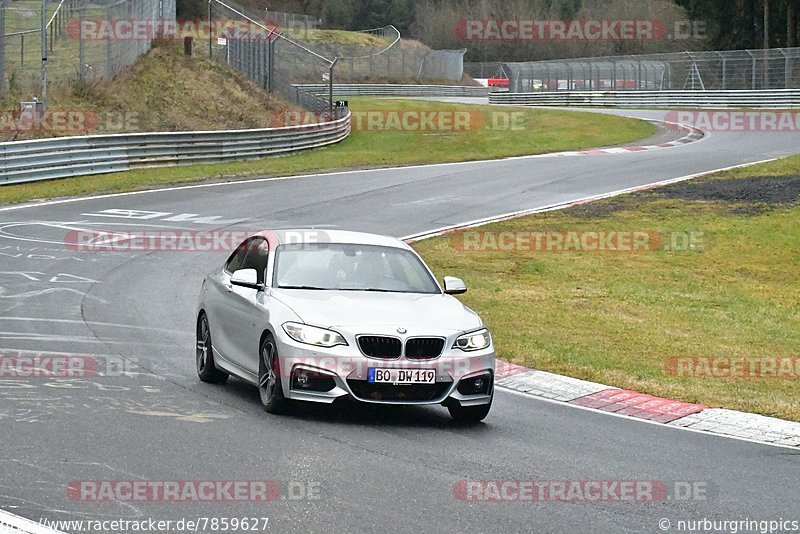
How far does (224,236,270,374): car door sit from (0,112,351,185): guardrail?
2030 cm

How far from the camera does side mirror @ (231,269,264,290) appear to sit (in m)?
10.5

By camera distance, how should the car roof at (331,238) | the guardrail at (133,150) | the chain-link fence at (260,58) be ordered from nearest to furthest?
1. the car roof at (331,238)
2. the guardrail at (133,150)
3. the chain-link fence at (260,58)

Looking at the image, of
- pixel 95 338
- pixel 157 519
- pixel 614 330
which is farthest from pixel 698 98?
pixel 157 519

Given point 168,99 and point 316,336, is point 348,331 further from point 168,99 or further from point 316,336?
point 168,99

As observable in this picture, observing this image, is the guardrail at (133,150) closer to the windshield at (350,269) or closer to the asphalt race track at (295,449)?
the asphalt race track at (295,449)

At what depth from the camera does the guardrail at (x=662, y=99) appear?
56406mm

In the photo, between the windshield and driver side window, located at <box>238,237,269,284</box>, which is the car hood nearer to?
the windshield

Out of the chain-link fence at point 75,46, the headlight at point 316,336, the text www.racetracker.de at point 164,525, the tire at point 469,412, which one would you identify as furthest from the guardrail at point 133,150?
the text www.racetracker.de at point 164,525

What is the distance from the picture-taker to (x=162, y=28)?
160 feet

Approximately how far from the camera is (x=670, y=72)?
6406 centimetres

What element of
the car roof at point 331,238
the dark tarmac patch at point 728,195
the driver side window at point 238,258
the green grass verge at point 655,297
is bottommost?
the green grass verge at point 655,297

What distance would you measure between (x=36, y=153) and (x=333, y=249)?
861 inches

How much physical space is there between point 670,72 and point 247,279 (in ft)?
185

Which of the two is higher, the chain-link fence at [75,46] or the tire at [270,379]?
the chain-link fence at [75,46]
